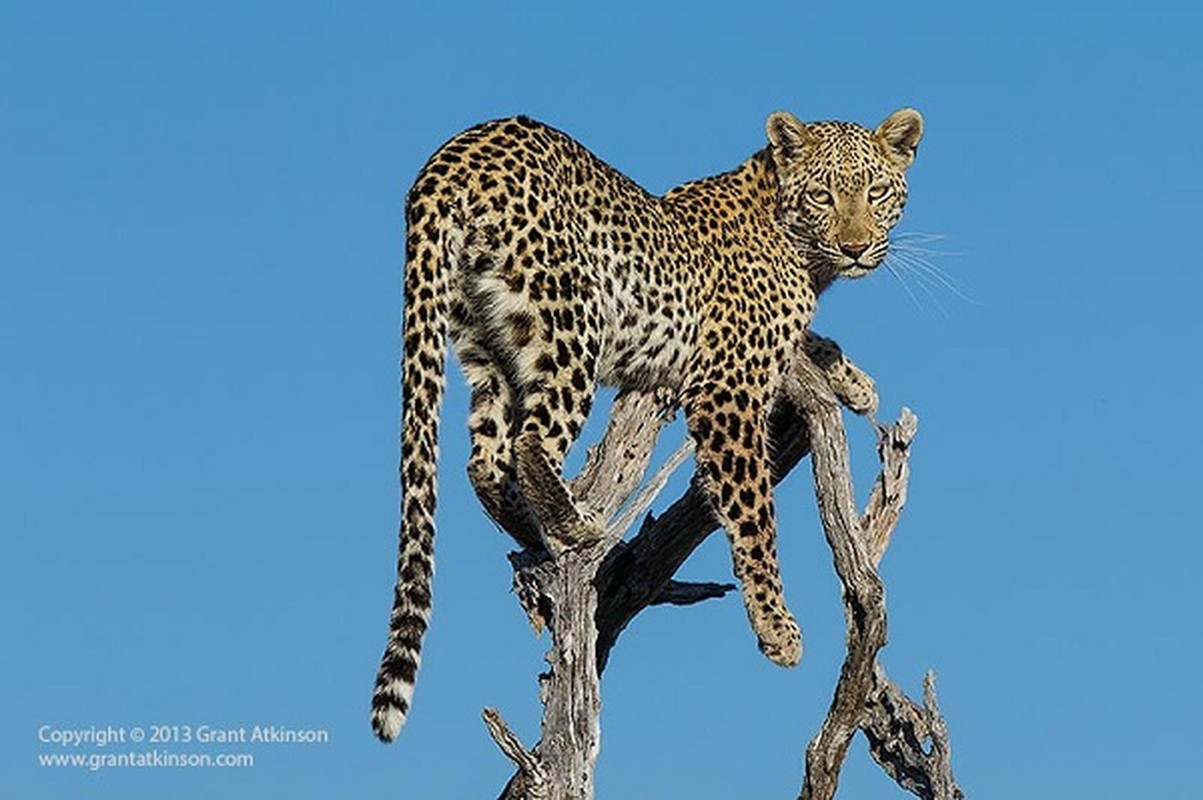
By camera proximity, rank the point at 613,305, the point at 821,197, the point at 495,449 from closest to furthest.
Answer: the point at 613,305
the point at 495,449
the point at 821,197

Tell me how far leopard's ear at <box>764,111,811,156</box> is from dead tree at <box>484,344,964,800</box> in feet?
4.78

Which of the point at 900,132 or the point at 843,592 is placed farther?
the point at 900,132

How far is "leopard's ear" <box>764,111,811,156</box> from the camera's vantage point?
1645 cm

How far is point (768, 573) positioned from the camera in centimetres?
1549

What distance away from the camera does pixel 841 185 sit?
1622 centimetres

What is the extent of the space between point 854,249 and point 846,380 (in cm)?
101

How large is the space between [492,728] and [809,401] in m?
3.42

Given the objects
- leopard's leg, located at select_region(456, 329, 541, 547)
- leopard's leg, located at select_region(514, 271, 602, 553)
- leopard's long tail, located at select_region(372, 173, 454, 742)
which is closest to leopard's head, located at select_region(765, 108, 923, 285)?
leopard's leg, located at select_region(514, 271, 602, 553)

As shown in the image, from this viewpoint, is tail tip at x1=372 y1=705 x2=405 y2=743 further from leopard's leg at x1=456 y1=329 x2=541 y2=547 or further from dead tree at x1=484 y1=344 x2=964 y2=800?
leopard's leg at x1=456 y1=329 x2=541 y2=547

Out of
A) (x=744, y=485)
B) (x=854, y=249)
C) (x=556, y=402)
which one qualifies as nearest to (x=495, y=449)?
(x=556, y=402)

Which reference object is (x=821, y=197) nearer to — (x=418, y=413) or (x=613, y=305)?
(x=613, y=305)

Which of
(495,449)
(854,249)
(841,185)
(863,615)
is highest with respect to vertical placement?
(841,185)

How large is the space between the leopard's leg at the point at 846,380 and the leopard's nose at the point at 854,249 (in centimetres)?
87

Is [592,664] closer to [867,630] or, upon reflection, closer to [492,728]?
[492,728]
